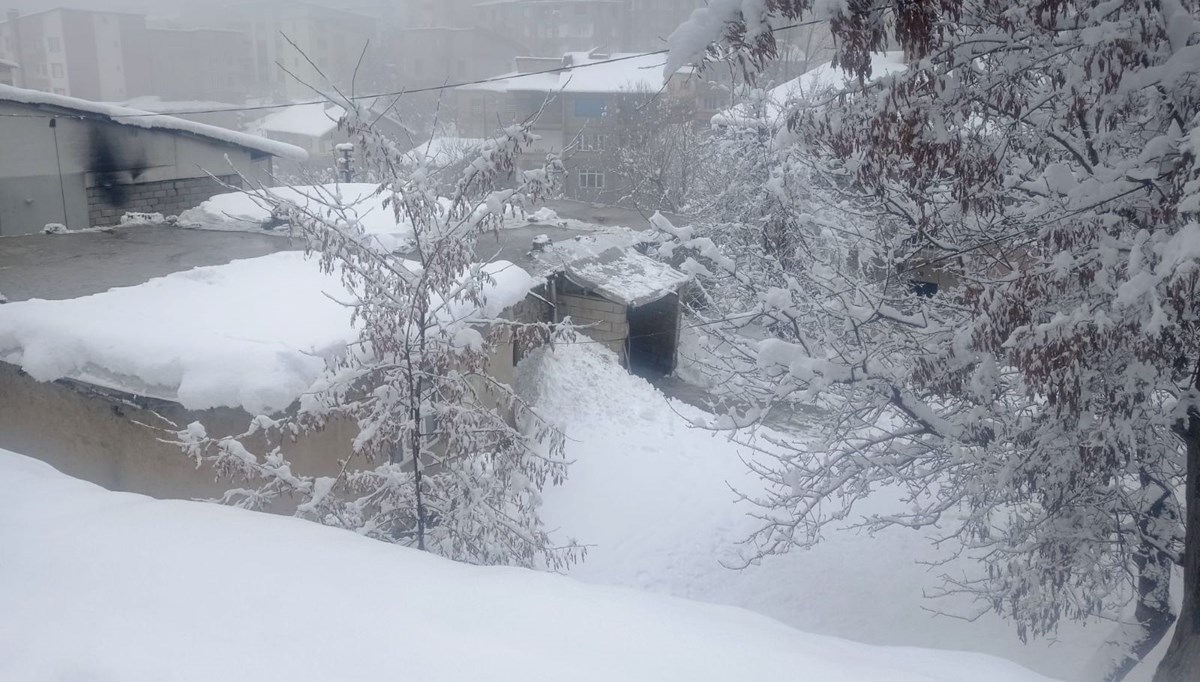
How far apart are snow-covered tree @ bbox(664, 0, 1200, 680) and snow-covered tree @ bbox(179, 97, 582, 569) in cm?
160

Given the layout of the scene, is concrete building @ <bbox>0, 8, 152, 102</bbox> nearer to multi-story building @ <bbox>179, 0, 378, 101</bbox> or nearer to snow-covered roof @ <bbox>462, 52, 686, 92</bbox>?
multi-story building @ <bbox>179, 0, 378, 101</bbox>

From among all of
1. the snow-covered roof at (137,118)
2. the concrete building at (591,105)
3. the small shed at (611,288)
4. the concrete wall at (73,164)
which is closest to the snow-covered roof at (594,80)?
the concrete building at (591,105)

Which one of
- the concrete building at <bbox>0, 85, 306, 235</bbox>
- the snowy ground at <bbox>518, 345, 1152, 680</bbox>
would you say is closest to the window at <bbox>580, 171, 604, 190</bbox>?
the concrete building at <bbox>0, 85, 306, 235</bbox>

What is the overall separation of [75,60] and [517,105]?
69.9 feet

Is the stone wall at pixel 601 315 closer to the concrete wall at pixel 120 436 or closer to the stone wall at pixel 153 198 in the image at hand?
the stone wall at pixel 153 198

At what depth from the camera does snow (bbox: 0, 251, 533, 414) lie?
6.36m

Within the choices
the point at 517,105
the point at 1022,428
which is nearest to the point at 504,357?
the point at 1022,428

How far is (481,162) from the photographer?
4.62m

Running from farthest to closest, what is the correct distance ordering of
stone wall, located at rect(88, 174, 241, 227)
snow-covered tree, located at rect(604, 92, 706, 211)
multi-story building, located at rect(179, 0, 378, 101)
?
multi-story building, located at rect(179, 0, 378, 101), snow-covered tree, located at rect(604, 92, 706, 211), stone wall, located at rect(88, 174, 241, 227)

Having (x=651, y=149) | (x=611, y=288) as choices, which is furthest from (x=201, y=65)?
(x=611, y=288)

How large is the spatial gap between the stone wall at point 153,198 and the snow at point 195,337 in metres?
7.12

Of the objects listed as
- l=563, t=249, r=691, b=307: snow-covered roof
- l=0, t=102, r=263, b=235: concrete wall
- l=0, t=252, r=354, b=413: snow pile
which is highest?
l=0, t=102, r=263, b=235: concrete wall

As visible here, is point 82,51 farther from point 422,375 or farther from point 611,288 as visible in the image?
point 422,375

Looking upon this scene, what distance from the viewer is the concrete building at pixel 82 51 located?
34.9 metres
